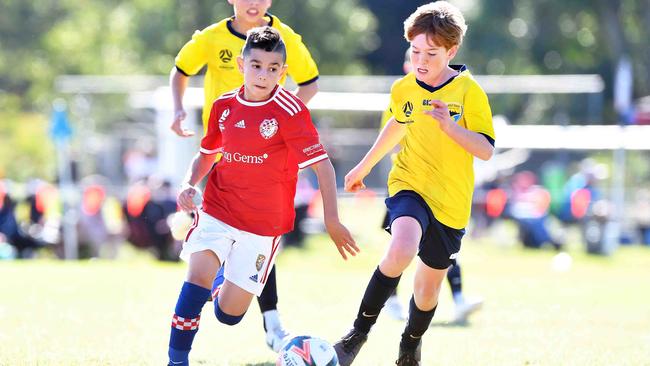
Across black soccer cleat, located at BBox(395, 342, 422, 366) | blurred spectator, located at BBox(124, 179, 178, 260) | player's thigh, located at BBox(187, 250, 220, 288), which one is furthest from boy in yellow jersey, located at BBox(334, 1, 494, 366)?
blurred spectator, located at BBox(124, 179, 178, 260)

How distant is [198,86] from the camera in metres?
19.1

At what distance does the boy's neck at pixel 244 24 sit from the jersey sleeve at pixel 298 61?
0.16 meters

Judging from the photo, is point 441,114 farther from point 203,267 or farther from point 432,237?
point 203,267

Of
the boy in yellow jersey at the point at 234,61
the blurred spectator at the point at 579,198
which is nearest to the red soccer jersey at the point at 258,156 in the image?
the boy in yellow jersey at the point at 234,61

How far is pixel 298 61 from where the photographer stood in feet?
22.0

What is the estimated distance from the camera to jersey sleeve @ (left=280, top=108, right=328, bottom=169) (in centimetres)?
547

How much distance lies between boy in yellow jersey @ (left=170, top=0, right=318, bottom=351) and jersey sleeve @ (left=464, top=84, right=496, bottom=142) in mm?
1451

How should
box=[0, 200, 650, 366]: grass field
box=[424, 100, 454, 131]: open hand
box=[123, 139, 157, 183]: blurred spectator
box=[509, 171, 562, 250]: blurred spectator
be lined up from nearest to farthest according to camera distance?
box=[424, 100, 454, 131]: open hand, box=[0, 200, 650, 366]: grass field, box=[509, 171, 562, 250]: blurred spectator, box=[123, 139, 157, 183]: blurred spectator

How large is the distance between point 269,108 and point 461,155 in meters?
1.05

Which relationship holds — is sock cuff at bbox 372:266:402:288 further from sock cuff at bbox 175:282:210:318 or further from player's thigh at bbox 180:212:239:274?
sock cuff at bbox 175:282:210:318

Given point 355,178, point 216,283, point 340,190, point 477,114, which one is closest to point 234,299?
point 216,283

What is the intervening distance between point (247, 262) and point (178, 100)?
5.14ft

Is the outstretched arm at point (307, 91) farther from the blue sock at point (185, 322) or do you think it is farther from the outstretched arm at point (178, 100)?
the blue sock at point (185, 322)

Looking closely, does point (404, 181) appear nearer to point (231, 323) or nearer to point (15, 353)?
point (231, 323)
